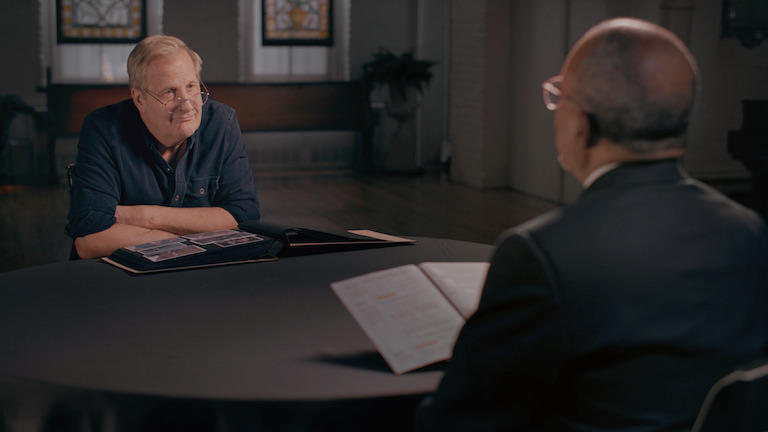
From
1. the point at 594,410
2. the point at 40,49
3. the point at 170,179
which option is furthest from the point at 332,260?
the point at 40,49

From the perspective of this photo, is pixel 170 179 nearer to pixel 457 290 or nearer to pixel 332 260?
pixel 332 260

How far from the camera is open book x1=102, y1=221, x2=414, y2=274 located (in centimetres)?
195

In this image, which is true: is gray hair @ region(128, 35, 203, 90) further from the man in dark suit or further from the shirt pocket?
the man in dark suit

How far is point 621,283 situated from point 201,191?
1796 millimetres

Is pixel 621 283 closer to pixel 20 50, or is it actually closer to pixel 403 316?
pixel 403 316

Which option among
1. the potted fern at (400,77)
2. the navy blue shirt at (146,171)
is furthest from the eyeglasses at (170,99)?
the potted fern at (400,77)

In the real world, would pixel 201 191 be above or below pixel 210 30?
below

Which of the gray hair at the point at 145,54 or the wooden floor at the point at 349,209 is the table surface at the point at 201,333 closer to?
the gray hair at the point at 145,54

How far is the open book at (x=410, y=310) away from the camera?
1340mm

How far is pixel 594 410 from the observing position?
1000mm

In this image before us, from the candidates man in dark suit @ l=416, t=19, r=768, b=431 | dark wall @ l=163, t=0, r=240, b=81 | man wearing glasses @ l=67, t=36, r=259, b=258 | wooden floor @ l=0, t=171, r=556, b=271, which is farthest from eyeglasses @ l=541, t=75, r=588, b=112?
dark wall @ l=163, t=0, r=240, b=81

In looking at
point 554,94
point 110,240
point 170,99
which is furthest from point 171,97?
point 554,94

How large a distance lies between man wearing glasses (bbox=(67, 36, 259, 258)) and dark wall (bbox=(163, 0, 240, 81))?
6962mm

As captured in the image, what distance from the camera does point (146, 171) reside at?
2.47 m
